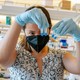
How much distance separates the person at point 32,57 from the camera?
3.63 feet

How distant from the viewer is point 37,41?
1.26 metres

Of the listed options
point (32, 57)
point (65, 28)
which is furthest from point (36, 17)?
point (32, 57)

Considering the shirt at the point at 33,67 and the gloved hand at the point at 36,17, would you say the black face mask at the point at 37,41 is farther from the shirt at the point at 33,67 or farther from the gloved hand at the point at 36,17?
the gloved hand at the point at 36,17

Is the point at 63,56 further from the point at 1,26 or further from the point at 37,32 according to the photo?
the point at 1,26

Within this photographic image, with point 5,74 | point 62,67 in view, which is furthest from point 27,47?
point 5,74

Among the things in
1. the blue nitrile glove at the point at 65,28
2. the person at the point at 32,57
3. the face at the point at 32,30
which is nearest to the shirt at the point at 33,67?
the person at the point at 32,57

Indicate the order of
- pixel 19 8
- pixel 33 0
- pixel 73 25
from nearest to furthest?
pixel 73 25 → pixel 19 8 → pixel 33 0

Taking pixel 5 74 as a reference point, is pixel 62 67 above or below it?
above

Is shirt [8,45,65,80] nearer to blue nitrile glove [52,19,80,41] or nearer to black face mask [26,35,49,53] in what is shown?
black face mask [26,35,49,53]

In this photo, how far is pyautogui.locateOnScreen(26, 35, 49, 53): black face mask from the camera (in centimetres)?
124

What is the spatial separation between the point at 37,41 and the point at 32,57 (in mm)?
114

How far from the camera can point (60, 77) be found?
1.28 meters

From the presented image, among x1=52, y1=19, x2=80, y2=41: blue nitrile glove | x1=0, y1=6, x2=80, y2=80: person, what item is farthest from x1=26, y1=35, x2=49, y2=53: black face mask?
x1=52, y1=19, x2=80, y2=41: blue nitrile glove

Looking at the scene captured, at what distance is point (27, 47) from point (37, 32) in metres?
0.15
